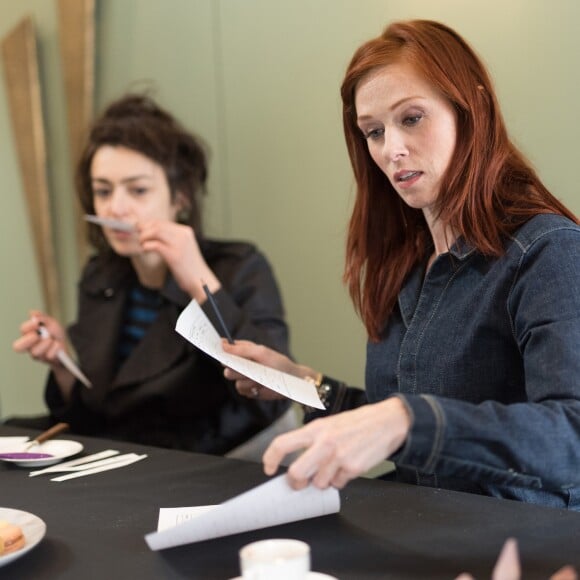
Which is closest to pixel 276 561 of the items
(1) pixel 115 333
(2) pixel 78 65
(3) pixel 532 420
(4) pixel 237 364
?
(3) pixel 532 420

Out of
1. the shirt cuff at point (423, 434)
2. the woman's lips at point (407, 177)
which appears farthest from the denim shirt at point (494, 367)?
the woman's lips at point (407, 177)

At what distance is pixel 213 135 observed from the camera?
8.27 ft

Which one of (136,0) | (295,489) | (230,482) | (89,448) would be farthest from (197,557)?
(136,0)

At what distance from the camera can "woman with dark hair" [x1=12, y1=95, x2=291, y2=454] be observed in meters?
→ 2.00

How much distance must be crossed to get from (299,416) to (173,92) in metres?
1.03

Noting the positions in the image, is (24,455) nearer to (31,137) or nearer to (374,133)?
(374,133)

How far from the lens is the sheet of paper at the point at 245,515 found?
34.6 inches

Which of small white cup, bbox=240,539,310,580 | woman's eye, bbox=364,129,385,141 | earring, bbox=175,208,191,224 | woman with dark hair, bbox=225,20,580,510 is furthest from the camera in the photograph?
earring, bbox=175,208,191,224

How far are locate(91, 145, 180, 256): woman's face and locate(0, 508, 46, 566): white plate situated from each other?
1.19m

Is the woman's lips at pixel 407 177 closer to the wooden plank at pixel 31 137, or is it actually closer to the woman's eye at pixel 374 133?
the woman's eye at pixel 374 133

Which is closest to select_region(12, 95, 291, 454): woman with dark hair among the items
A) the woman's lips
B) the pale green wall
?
the pale green wall

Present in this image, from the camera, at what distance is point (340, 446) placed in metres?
0.83

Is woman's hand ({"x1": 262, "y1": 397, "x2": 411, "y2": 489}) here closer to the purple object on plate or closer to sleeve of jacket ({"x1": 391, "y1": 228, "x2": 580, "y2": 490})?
sleeve of jacket ({"x1": 391, "y1": 228, "x2": 580, "y2": 490})

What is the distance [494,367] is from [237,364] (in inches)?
14.2
